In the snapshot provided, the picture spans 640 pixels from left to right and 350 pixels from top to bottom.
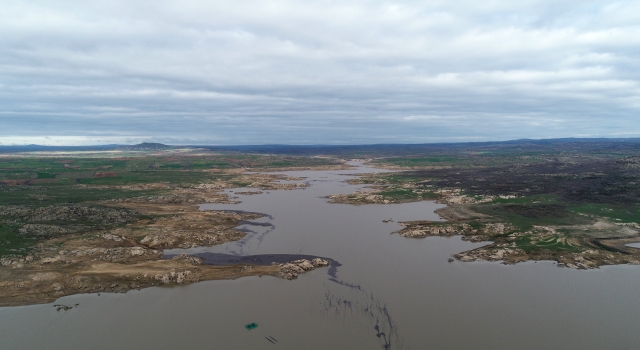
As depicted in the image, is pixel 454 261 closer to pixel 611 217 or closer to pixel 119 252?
pixel 611 217

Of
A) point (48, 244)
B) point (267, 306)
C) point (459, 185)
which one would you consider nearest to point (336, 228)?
point (267, 306)

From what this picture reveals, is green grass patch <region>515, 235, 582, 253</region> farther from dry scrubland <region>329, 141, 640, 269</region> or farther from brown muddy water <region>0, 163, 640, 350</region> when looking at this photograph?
brown muddy water <region>0, 163, 640, 350</region>

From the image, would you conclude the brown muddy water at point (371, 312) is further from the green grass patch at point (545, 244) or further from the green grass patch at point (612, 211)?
the green grass patch at point (612, 211)

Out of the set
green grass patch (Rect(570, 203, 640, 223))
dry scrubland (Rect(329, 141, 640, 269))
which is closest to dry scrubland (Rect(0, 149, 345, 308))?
dry scrubland (Rect(329, 141, 640, 269))

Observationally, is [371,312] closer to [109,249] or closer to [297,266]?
[297,266]

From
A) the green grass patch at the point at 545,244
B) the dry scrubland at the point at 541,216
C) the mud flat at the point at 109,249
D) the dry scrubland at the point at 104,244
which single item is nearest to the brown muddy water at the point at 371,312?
the mud flat at the point at 109,249

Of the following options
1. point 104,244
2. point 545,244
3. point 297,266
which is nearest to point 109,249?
point 104,244

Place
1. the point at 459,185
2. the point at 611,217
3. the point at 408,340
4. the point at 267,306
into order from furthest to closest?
the point at 459,185
the point at 611,217
the point at 267,306
the point at 408,340

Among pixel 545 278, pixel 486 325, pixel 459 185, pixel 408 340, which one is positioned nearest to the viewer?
pixel 408 340
